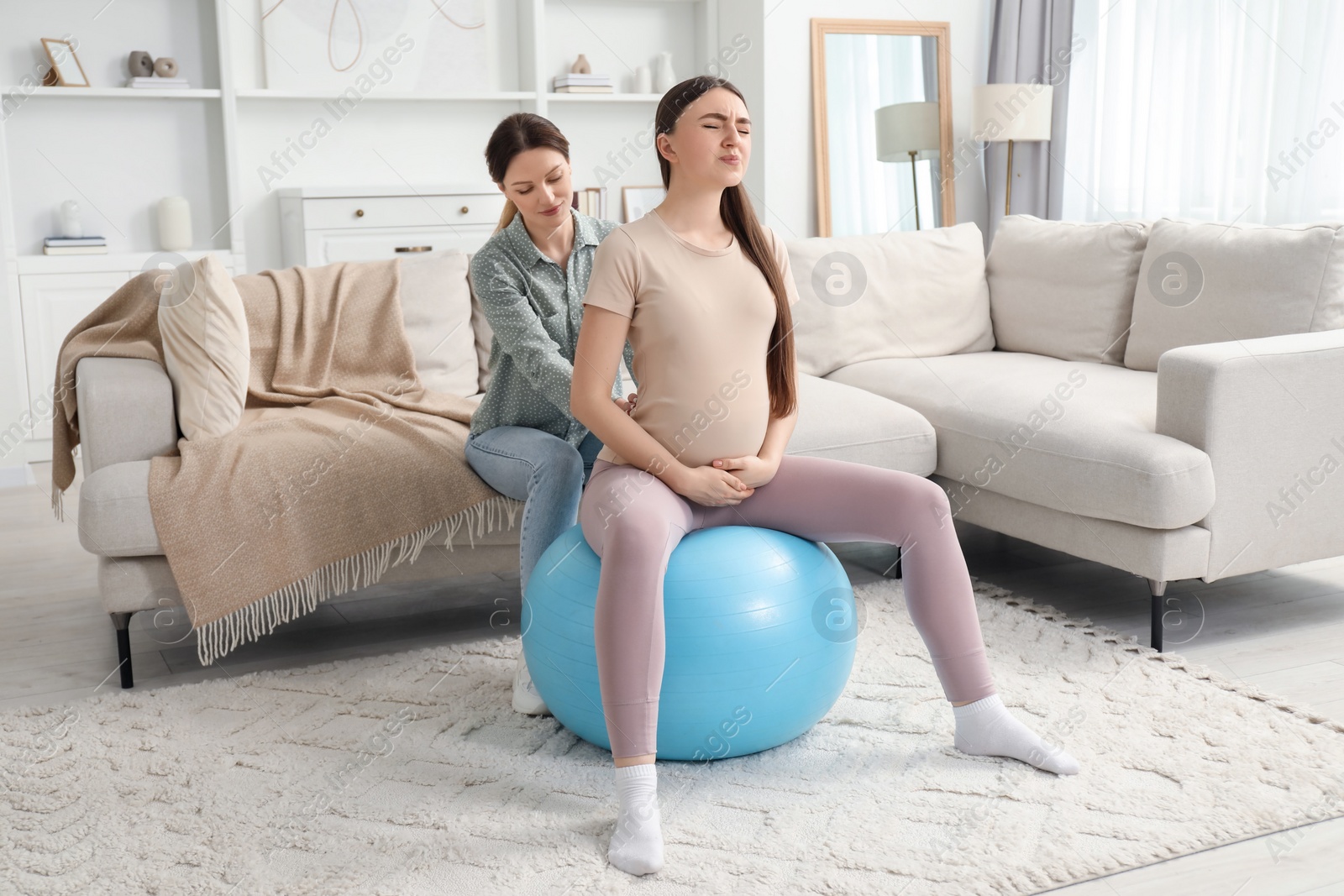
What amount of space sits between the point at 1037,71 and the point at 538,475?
3820mm

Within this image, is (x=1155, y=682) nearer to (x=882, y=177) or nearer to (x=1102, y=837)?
(x=1102, y=837)

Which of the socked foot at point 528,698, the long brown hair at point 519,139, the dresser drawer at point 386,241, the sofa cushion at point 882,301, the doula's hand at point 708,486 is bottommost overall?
the socked foot at point 528,698

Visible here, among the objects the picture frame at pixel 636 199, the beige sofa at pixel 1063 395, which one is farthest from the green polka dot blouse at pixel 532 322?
the picture frame at pixel 636 199

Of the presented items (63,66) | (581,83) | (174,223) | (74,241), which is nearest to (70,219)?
(74,241)

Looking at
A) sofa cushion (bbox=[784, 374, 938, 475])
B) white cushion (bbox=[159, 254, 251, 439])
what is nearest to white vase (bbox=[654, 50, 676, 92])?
sofa cushion (bbox=[784, 374, 938, 475])

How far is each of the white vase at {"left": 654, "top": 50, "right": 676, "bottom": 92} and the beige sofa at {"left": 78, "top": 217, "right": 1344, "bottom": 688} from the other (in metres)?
2.12

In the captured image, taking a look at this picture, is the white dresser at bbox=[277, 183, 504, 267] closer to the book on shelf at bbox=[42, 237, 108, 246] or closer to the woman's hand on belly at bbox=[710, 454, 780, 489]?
the book on shelf at bbox=[42, 237, 108, 246]

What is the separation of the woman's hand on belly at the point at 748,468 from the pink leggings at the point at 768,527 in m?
0.04

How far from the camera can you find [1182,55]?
4418 mm

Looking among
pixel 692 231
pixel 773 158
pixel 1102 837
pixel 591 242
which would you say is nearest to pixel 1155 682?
pixel 1102 837

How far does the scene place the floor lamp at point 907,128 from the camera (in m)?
4.99

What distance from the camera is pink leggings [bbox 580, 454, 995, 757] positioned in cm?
167

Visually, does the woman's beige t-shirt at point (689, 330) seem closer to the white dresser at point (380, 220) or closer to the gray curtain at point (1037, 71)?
the white dresser at point (380, 220)

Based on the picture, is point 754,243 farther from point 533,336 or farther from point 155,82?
point 155,82
